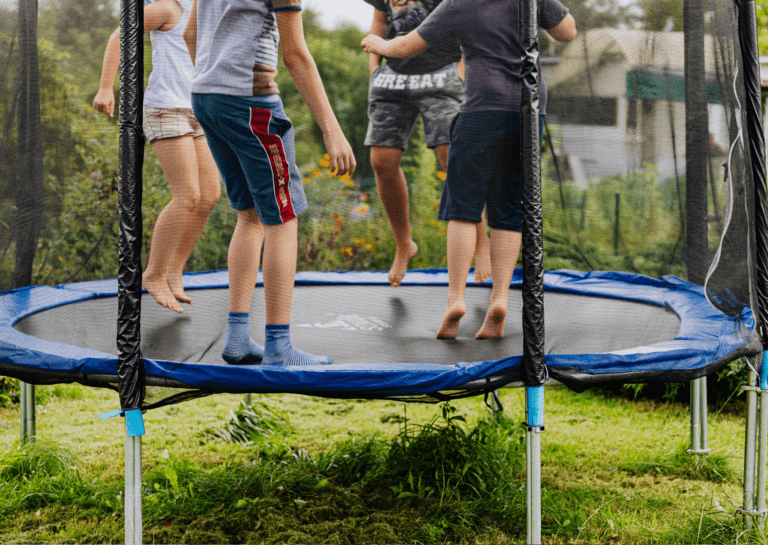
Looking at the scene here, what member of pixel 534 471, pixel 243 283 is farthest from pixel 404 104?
pixel 534 471

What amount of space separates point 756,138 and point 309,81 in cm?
116

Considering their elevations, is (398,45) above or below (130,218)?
above

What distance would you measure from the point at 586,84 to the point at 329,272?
1.75 metres

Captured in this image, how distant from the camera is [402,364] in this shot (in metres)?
1.54

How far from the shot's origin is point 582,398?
309 cm

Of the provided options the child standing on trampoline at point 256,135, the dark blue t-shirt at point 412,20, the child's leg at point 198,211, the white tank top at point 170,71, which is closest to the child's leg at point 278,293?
the child standing on trampoline at point 256,135

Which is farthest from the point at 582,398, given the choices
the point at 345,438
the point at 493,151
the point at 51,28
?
the point at 51,28

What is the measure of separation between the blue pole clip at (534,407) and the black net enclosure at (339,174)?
0.09 feet

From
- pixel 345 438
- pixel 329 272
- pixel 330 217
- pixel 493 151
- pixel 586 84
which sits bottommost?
pixel 345 438

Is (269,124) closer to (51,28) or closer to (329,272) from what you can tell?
(51,28)

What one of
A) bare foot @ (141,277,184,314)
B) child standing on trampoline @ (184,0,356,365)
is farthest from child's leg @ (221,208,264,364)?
bare foot @ (141,277,184,314)

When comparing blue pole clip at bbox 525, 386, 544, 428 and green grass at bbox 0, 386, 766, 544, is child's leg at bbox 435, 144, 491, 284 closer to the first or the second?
green grass at bbox 0, 386, 766, 544

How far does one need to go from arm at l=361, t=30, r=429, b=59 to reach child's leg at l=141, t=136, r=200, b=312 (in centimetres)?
58

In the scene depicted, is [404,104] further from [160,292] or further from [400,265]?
[160,292]
